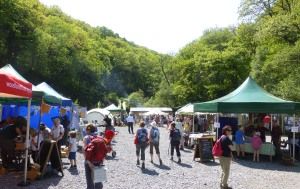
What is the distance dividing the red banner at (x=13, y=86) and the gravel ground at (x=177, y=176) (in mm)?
2285

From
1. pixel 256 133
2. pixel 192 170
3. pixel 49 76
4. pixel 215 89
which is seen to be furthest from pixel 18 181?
pixel 215 89

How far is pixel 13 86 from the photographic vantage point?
9602mm

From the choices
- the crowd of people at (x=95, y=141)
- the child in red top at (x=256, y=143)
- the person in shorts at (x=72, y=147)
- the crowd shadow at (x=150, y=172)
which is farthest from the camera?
the child in red top at (x=256, y=143)

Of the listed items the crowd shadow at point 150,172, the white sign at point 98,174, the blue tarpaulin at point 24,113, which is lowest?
the crowd shadow at point 150,172

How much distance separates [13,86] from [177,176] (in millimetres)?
5540

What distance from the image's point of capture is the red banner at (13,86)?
9.41 m

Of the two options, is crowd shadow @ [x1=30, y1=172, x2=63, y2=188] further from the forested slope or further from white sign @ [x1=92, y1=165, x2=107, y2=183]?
the forested slope

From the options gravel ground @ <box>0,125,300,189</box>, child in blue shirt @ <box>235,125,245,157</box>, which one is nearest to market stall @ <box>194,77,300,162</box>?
child in blue shirt @ <box>235,125,245,157</box>

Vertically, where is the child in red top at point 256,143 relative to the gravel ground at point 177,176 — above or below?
above

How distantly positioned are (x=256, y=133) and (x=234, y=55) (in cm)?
3642

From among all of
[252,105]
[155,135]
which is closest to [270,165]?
[252,105]

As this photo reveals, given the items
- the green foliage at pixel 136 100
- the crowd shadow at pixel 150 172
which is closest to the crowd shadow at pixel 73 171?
the crowd shadow at pixel 150 172

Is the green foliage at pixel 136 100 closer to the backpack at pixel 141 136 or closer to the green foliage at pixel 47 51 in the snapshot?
the green foliage at pixel 47 51

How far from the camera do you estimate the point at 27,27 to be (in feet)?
141
